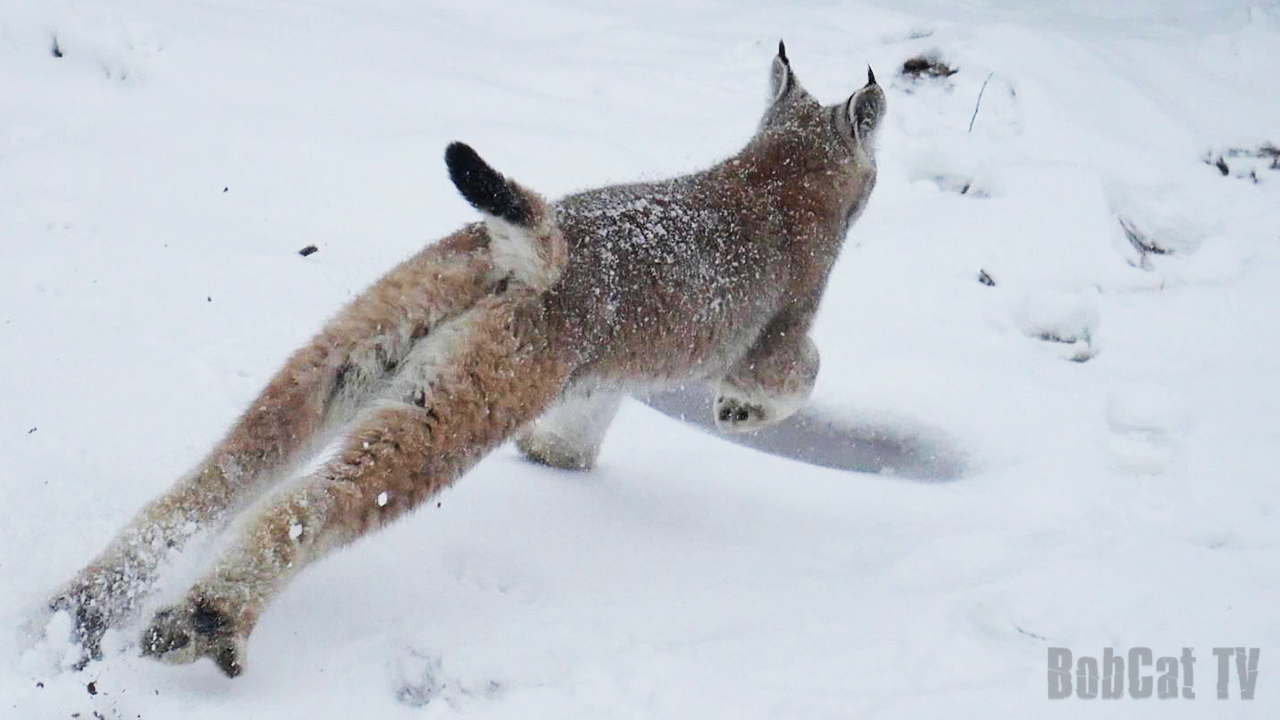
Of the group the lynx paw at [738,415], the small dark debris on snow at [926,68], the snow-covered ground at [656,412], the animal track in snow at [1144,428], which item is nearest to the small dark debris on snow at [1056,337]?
the snow-covered ground at [656,412]

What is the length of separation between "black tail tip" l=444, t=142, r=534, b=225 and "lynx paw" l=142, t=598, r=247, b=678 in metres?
1.44

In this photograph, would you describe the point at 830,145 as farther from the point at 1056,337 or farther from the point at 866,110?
the point at 1056,337

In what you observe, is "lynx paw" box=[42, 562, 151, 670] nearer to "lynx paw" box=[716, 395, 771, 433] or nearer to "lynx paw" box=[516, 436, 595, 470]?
"lynx paw" box=[516, 436, 595, 470]

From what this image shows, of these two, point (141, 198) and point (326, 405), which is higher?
point (326, 405)

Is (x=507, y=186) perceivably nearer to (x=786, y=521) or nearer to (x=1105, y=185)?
(x=786, y=521)

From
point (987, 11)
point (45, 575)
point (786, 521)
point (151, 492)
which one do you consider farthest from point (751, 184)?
point (987, 11)

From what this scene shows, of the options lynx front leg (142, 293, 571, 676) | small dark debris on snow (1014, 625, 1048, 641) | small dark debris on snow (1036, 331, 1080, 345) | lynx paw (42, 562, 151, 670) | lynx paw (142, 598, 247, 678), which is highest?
lynx front leg (142, 293, 571, 676)

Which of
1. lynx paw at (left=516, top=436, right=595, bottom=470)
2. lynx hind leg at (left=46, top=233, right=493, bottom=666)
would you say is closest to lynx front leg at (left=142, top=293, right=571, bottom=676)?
lynx hind leg at (left=46, top=233, right=493, bottom=666)

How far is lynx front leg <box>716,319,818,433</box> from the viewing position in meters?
5.42

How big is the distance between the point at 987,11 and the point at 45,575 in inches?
398

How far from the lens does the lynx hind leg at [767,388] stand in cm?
545

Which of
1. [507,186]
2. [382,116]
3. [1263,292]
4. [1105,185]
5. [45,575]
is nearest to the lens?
[45,575]

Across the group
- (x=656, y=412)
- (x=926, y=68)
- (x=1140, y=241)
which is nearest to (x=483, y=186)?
(x=656, y=412)

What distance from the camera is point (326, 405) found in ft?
12.8
